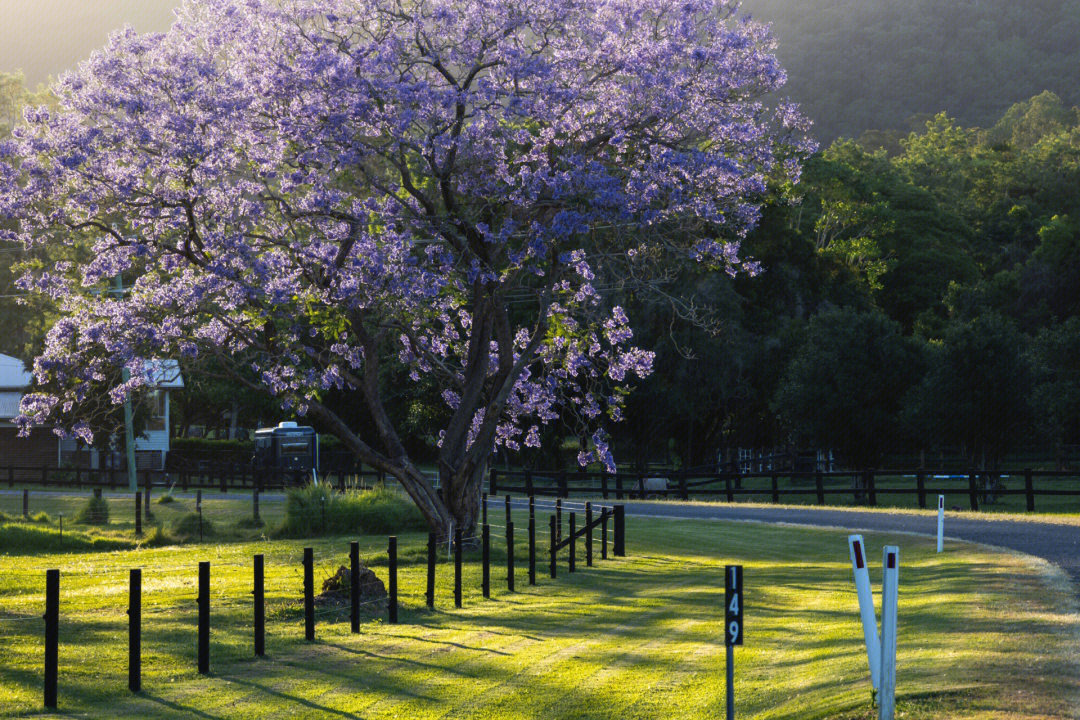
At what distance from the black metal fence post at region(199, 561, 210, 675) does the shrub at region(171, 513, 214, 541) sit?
19908 millimetres

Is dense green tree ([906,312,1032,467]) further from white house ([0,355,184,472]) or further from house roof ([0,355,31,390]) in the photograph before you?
house roof ([0,355,31,390])

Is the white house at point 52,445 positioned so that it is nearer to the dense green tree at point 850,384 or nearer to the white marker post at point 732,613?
the dense green tree at point 850,384

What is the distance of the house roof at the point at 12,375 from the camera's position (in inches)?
2464

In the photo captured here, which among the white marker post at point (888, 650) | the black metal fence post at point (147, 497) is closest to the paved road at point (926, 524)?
the white marker post at point (888, 650)

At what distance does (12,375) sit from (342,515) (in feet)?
127

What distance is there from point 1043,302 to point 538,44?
52.9 m

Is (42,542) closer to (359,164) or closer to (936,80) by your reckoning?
(359,164)

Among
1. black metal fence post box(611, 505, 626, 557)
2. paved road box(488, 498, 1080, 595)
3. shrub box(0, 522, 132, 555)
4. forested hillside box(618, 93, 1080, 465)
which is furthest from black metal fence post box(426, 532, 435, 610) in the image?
forested hillside box(618, 93, 1080, 465)

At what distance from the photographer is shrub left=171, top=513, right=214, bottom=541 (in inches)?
1249

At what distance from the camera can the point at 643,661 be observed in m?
12.6

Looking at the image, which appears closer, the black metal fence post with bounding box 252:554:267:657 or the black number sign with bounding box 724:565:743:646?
the black number sign with bounding box 724:565:743:646

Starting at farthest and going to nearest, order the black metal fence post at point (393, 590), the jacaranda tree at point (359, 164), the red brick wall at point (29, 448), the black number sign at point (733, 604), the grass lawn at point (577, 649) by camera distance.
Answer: the red brick wall at point (29, 448) < the jacaranda tree at point (359, 164) < the black metal fence post at point (393, 590) < the grass lawn at point (577, 649) < the black number sign at point (733, 604)

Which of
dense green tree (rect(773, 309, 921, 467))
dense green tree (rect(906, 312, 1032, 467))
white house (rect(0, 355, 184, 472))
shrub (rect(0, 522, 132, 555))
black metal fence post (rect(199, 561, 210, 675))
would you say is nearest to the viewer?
black metal fence post (rect(199, 561, 210, 675))

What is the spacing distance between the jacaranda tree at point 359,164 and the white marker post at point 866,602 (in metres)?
13.4
